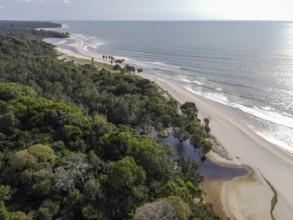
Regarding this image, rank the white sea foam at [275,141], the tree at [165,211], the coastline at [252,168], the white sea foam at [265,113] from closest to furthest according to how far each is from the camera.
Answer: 1. the tree at [165,211]
2. the coastline at [252,168]
3. the white sea foam at [275,141]
4. the white sea foam at [265,113]

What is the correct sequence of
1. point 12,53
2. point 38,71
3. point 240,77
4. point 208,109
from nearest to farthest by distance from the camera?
point 208,109 → point 38,71 → point 240,77 → point 12,53

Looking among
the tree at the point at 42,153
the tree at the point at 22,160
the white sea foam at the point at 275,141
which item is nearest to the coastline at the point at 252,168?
the white sea foam at the point at 275,141

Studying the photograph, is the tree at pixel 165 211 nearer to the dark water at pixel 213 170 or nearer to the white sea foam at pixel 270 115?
the dark water at pixel 213 170

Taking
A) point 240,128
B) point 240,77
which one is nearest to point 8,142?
point 240,128

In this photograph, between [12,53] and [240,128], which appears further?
[12,53]

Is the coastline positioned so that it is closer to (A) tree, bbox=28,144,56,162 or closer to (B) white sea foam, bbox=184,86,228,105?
(B) white sea foam, bbox=184,86,228,105

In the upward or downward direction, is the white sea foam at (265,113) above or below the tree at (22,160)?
below

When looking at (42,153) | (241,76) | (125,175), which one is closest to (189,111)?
(125,175)

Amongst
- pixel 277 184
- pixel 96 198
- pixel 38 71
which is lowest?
pixel 277 184

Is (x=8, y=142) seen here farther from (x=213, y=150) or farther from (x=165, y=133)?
(x=213, y=150)

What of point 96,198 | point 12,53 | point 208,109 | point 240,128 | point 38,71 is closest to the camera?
point 96,198
